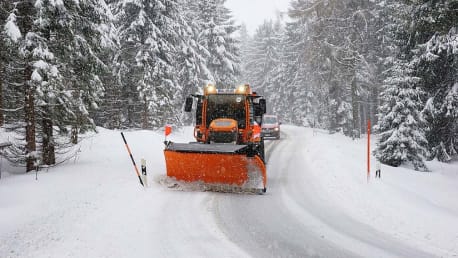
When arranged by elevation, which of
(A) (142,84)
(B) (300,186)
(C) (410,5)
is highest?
(C) (410,5)

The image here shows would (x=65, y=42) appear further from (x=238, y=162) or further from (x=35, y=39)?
(x=238, y=162)

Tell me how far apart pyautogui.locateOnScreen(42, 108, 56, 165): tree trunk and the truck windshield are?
4.69 m

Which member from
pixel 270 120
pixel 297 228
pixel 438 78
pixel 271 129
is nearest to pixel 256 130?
pixel 297 228

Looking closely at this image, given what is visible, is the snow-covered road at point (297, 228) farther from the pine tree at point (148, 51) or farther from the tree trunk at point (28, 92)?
Result: the pine tree at point (148, 51)

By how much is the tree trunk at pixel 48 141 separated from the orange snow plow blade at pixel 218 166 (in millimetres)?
3843

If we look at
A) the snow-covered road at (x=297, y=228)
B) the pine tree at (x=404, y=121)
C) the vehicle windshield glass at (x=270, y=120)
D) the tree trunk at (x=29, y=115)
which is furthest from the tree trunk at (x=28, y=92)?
the vehicle windshield glass at (x=270, y=120)

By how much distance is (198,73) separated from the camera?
90.4 ft

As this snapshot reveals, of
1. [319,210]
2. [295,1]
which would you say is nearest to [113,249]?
[319,210]

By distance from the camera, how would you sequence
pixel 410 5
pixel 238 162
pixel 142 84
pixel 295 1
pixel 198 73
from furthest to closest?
pixel 295 1
pixel 198 73
pixel 142 84
pixel 410 5
pixel 238 162

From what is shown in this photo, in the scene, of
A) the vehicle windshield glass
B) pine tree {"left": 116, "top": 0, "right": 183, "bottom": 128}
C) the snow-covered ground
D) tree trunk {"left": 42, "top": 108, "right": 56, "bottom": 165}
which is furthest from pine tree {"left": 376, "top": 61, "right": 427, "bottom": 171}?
tree trunk {"left": 42, "top": 108, "right": 56, "bottom": 165}

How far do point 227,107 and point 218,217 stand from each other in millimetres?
4812

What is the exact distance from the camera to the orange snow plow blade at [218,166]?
8609 millimetres

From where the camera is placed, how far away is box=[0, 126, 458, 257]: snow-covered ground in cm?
508

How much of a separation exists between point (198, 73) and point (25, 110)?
1861cm
